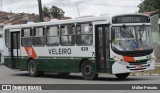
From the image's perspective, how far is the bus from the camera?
69.4ft

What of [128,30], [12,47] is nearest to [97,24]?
[128,30]

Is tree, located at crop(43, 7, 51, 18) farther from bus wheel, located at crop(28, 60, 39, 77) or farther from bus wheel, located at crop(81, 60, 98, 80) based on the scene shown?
bus wheel, located at crop(81, 60, 98, 80)

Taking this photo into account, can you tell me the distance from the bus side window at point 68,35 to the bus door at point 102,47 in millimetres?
1833

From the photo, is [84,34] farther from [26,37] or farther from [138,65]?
[26,37]

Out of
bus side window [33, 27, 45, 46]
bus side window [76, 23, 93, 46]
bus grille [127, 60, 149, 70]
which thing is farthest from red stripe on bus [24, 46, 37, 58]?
bus grille [127, 60, 149, 70]

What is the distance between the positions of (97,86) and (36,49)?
8509 mm

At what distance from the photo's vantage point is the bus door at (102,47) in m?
21.5

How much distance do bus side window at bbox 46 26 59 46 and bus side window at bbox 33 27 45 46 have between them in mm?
580

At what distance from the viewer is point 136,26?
21688mm

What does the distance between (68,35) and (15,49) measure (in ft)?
19.9

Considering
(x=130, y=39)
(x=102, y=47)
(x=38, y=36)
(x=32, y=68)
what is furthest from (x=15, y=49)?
(x=130, y=39)

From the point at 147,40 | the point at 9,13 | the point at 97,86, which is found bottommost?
the point at 97,86

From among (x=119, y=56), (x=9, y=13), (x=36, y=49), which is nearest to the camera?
(x=119, y=56)

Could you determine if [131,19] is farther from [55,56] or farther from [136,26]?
[55,56]
